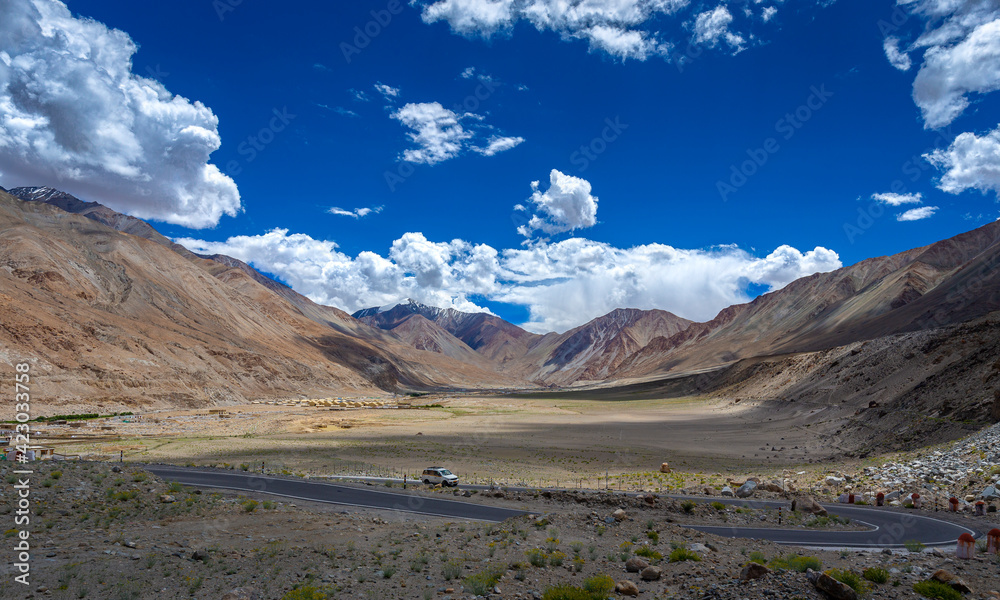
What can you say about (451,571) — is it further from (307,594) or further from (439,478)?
(439,478)

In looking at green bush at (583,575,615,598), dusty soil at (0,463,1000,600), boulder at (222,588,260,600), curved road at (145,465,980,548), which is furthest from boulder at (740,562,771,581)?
boulder at (222,588,260,600)

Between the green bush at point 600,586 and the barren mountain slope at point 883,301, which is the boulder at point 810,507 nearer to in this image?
the green bush at point 600,586

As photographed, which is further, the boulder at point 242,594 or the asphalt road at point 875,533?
the asphalt road at point 875,533

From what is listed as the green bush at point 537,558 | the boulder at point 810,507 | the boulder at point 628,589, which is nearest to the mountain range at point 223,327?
the boulder at point 810,507

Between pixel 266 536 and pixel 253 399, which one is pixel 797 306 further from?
pixel 266 536

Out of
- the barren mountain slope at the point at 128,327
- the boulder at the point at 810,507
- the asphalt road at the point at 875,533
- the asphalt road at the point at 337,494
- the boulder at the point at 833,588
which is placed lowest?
the asphalt road at the point at 875,533

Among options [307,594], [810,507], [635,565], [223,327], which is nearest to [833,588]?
[635,565]

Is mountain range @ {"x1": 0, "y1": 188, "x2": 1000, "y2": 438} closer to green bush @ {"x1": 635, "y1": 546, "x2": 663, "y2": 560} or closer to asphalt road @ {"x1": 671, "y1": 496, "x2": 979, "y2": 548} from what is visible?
asphalt road @ {"x1": 671, "y1": 496, "x2": 979, "y2": 548}
